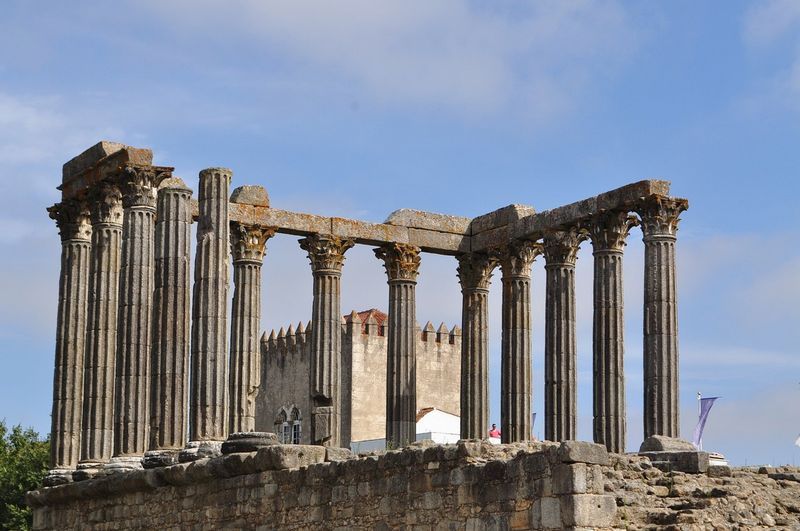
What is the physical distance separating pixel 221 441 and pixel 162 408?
123 cm

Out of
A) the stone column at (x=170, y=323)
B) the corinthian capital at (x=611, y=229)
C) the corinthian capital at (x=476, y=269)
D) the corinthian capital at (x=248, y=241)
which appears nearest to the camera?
the stone column at (x=170, y=323)

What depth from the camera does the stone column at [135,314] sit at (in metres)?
29.1

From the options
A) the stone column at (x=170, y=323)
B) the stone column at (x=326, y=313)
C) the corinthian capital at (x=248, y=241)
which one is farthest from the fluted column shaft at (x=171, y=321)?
the stone column at (x=326, y=313)

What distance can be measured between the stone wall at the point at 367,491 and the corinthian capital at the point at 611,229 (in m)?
7.33

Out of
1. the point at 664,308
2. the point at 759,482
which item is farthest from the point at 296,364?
the point at 759,482

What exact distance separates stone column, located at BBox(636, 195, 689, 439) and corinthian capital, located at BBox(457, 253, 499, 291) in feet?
20.7

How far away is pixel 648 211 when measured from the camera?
104 feet

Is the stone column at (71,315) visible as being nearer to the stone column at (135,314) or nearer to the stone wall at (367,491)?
the stone wall at (367,491)

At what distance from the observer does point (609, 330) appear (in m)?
32.6

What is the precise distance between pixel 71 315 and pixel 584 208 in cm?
1055

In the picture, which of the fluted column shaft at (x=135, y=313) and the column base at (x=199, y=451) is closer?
the column base at (x=199, y=451)

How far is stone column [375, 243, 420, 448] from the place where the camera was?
36156 mm

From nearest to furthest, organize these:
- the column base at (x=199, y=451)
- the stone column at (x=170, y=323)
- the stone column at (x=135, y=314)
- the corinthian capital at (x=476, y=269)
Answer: the column base at (x=199, y=451) → the stone column at (x=170, y=323) → the stone column at (x=135, y=314) → the corinthian capital at (x=476, y=269)

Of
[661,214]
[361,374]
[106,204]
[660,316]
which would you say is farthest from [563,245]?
[361,374]
